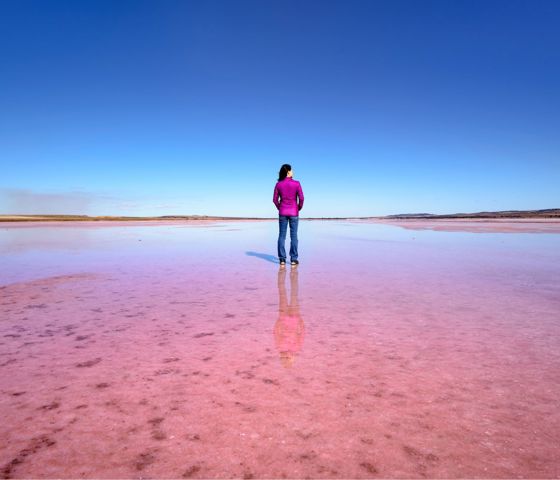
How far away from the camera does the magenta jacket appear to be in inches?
351

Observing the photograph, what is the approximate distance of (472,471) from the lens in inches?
61.9

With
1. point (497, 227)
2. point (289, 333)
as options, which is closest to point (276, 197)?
point (289, 333)

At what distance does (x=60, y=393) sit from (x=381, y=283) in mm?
4643

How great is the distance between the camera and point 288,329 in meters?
3.49

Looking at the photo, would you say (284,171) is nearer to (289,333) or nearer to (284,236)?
(284,236)

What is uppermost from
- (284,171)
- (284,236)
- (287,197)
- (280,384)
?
(284,171)

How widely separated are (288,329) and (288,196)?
580 cm

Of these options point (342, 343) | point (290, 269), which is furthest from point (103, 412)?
point (290, 269)

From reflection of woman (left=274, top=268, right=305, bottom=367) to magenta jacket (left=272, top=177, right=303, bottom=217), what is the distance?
156 inches

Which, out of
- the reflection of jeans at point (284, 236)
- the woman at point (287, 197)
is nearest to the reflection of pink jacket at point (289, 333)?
the reflection of jeans at point (284, 236)

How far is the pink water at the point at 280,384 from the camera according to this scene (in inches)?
65.1

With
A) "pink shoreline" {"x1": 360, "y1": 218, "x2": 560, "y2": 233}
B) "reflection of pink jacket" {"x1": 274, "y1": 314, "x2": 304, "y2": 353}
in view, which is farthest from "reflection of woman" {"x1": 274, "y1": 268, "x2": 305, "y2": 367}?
"pink shoreline" {"x1": 360, "y1": 218, "x2": 560, "y2": 233}

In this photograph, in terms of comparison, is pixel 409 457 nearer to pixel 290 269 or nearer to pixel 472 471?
pixel 472 471

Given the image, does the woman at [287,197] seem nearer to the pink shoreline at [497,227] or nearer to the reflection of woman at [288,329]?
the reflection of woman at [288,329]
